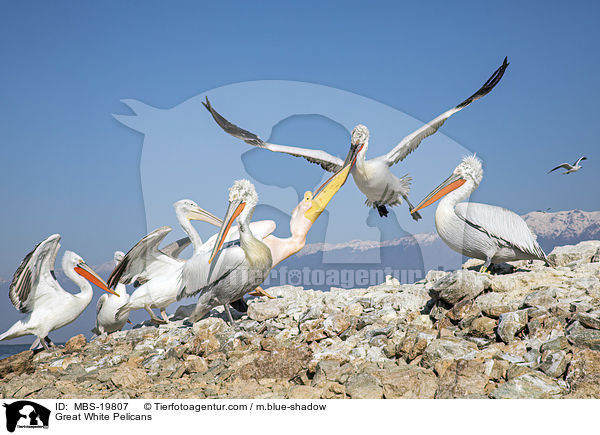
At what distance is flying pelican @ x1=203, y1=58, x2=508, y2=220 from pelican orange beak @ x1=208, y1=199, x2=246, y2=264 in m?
1.38

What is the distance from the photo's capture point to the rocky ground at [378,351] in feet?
9.26

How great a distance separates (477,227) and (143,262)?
371 centimetres

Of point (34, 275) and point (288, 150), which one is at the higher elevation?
point (288, 150)

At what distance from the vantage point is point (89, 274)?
580cm

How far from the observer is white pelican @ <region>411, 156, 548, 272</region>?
4809 millimetres

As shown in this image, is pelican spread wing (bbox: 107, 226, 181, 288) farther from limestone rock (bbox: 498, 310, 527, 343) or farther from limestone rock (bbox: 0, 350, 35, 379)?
limestone rock (bbox: 498, 310, 527, 343)

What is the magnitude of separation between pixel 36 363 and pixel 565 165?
20.9ft

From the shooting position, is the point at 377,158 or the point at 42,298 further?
the point at 377,158

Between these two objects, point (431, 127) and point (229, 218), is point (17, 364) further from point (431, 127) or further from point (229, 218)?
point (431, 127)

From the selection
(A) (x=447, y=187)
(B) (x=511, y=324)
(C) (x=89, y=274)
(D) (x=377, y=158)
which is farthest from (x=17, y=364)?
(A) (x=447, y=187)

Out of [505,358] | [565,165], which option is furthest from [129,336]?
[565,165]

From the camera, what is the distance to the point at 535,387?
2.67 metres

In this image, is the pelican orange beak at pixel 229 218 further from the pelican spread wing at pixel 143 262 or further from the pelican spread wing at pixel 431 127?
the pelican spread wing at pixel 431 127
